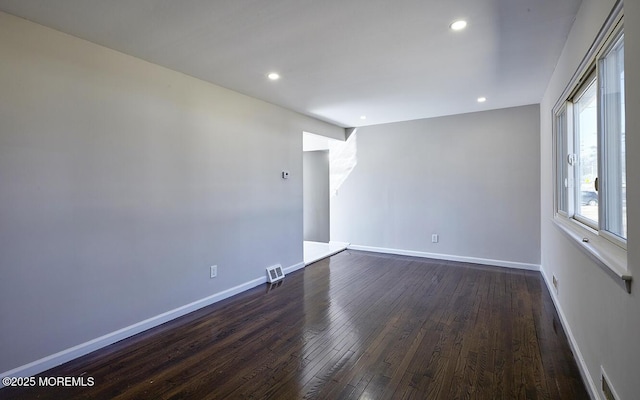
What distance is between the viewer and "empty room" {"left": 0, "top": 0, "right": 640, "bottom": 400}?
6.32ft

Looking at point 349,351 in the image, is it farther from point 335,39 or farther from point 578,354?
point 335,39

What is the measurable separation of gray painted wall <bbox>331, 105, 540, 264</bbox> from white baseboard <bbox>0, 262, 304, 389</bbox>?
3087 mm

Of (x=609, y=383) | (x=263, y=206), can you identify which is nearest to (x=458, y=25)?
(x=609, y=383)

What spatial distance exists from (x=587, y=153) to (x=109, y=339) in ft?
13.3

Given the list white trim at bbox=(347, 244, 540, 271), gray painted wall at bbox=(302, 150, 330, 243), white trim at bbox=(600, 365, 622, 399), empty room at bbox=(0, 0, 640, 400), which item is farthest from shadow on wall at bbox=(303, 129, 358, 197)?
white trim at bbox=(600, 365, 622, 399)

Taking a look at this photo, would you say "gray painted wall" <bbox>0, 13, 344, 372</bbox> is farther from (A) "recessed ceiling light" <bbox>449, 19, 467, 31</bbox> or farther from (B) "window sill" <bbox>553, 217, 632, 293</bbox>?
(B) "window sill" <bbox>553, 217, 632, 293</bbox>

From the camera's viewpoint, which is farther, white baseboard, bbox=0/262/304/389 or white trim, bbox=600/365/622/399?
→ white baseboard, bbox=0/262/304/389

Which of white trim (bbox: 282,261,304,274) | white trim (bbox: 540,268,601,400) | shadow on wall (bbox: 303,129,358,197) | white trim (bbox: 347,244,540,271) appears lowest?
white trim (bbox: 540,268,601,400)

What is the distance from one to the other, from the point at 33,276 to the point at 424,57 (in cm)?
350

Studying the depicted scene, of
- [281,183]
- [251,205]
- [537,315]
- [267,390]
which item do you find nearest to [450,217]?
[537,315]

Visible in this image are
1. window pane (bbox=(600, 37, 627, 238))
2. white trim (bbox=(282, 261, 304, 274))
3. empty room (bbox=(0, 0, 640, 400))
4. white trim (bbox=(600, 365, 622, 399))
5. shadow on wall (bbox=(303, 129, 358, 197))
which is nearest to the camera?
white trim (bbox=(600, 365, 622, 399))

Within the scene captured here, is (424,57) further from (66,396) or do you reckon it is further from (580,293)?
(66,396)

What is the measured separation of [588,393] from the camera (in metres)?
1.87

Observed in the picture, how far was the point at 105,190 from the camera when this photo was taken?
2.54 metres
